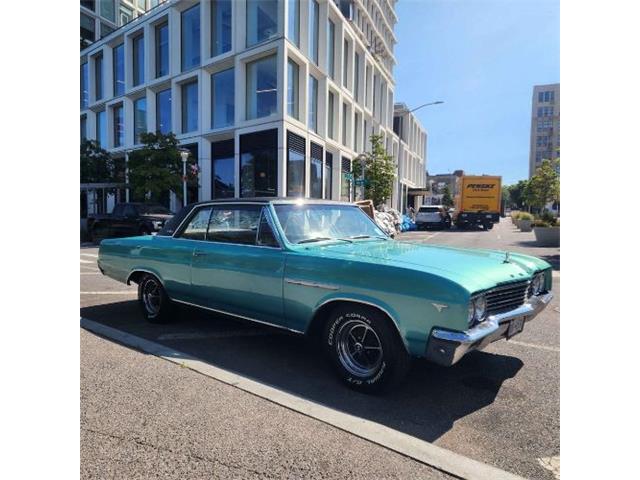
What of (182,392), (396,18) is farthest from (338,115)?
(396,18)

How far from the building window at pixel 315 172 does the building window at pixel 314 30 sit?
16.7 ft

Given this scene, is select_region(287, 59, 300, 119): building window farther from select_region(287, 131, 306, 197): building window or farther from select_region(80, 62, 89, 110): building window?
select_region(80, 62, 89, 110): building window

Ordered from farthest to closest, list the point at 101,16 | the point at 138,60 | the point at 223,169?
the point at 101,16 < the point at 138,60 < the point at 223,169

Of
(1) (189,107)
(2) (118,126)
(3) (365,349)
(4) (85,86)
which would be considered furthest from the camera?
(4) (85,86)

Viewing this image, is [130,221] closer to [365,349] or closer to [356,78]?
[365,349]

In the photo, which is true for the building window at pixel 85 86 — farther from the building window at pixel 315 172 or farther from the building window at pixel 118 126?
the building window at pixel 315 172

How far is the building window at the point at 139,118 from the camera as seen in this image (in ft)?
90.5

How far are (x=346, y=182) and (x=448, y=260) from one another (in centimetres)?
2583

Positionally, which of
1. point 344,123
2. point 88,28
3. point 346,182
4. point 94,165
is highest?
point 88,28

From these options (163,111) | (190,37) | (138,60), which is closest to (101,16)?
(138,60)

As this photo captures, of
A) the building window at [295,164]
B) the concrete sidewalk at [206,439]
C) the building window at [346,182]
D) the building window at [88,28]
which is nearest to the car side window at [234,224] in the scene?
the concrete sidewalk at [206,439]

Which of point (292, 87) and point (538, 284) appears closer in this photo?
point (538, 284)

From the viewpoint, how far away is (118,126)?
30047mm

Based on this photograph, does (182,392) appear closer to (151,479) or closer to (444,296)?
(151,479)
